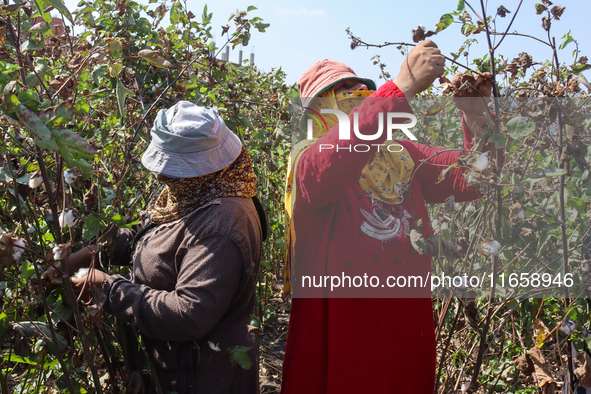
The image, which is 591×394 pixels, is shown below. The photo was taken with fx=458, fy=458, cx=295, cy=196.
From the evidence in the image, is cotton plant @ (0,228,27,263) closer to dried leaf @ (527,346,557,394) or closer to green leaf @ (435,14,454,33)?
green leaf @ (435,14,454,33)

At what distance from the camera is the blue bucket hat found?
147 centimetres

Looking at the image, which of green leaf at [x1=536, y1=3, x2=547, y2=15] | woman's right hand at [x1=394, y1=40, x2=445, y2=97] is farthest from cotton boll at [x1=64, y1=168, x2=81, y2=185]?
green leaf at [x1=536, y1=3, x2=547, y2=15]

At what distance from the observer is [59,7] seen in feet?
2.89

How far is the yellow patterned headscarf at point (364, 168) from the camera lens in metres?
1.56

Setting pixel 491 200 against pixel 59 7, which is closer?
pixel 59 7

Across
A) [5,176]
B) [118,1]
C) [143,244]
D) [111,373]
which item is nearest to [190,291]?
[143,244]

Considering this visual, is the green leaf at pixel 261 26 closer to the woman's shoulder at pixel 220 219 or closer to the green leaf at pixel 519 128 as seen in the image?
the woman's shoulder at pixel 220 219

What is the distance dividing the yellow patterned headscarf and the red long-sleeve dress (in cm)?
4

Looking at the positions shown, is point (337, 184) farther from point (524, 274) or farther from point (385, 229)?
point (524, 274)

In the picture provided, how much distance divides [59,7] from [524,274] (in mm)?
1459

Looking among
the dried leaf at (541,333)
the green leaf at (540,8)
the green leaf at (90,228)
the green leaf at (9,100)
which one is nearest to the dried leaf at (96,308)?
the green leaf at (90,228)

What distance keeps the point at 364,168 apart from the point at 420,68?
0.46 m

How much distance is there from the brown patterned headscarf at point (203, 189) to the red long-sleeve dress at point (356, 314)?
22 centimetres

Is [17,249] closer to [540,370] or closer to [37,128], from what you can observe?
[37,128]
